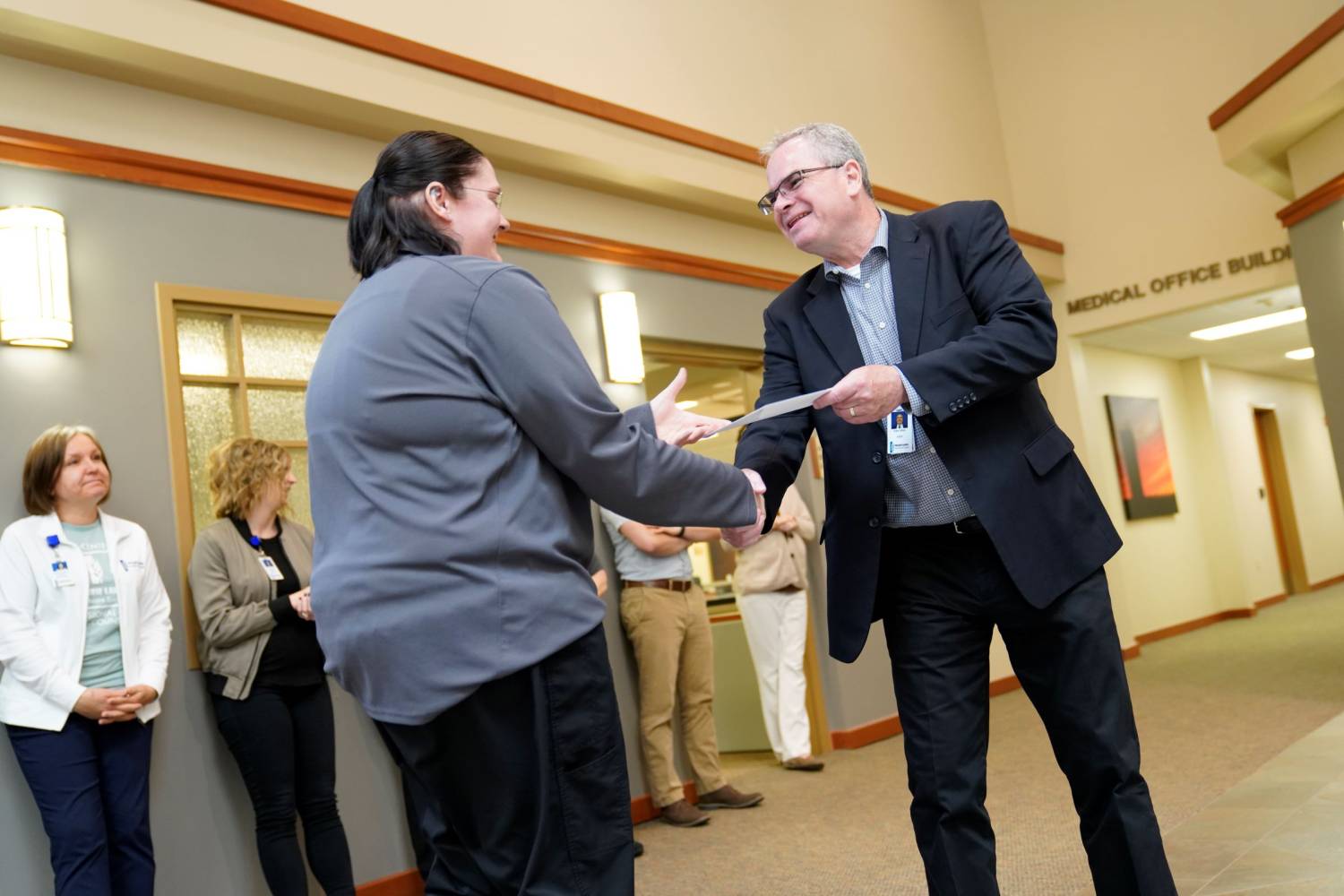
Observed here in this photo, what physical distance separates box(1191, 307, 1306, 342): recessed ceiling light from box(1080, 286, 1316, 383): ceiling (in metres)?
0.12

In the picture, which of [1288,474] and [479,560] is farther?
[1288,474]

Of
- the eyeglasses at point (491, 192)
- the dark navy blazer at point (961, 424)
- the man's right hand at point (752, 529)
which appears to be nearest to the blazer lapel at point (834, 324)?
the dark navy blazer at point (961, 424)

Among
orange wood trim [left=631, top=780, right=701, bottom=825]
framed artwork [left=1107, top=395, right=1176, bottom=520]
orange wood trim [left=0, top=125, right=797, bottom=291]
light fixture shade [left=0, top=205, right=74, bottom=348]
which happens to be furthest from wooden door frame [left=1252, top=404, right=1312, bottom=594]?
light fixture shade [left=0, top=205, right=74, bottom=348]

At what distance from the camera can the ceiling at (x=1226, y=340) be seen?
8096 millimetres

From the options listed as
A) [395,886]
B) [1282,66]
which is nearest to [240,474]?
[395,886]

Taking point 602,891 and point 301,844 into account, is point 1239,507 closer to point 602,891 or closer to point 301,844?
point 301,844

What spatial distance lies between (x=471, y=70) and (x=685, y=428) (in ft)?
9.76

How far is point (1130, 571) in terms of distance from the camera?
30.2ft

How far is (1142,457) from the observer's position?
9.62 m

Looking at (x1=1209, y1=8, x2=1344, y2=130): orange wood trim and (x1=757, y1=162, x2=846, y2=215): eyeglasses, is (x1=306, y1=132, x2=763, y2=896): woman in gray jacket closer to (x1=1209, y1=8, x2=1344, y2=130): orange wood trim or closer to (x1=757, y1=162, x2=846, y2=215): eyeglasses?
(x1=757, y1=162, x2=846, y2=215): eyeglasses

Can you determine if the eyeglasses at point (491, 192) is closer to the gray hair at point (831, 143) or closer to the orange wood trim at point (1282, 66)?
the gray hair at point (831, 143)

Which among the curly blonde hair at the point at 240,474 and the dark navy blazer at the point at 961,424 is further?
the curly blonde hair at the point at 240,474

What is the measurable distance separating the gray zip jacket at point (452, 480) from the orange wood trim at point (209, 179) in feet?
8.18

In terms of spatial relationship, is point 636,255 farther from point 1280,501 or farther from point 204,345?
point 1280,501
